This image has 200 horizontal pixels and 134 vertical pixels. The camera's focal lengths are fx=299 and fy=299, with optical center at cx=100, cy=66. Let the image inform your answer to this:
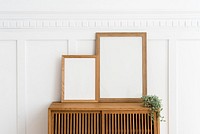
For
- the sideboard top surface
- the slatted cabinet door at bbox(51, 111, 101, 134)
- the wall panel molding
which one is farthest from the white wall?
the slatted cabinet door at bbox(51, 111, 101, 134)

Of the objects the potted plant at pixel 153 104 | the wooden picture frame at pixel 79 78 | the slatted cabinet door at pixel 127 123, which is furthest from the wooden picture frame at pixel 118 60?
the slatted cabinet door at pixel 127 123

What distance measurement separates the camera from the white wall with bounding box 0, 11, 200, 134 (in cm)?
283

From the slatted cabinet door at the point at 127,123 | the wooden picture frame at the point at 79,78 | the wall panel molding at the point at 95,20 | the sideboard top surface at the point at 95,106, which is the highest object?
the wall panel molding at the point at 95,20

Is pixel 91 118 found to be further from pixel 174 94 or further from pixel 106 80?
pixel 174 94

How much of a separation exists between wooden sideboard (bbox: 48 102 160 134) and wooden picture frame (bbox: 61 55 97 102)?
0.28m

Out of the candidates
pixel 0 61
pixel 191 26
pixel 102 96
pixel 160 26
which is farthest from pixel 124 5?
pixel 0 61

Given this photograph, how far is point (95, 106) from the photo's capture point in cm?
257

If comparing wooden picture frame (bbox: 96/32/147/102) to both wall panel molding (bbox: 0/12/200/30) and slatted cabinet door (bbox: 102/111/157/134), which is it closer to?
wall panel molding (bbox: 0/12/200/30)

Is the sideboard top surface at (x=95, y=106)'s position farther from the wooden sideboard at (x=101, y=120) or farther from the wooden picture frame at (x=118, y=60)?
the wooden picture frame at (x=118, y=60)

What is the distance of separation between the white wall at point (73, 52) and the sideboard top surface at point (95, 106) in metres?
0.24

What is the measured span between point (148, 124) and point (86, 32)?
103cm

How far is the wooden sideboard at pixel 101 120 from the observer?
249cm

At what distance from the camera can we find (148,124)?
98.8 inches

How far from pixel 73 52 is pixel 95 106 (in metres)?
0.59
